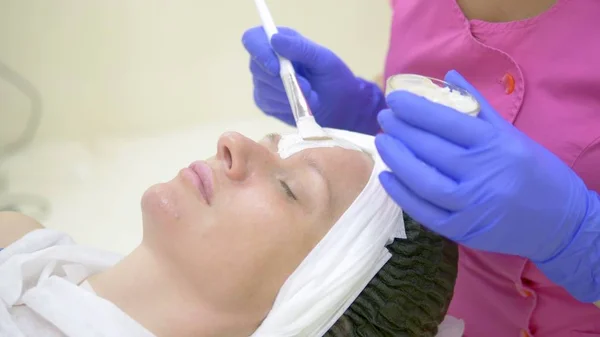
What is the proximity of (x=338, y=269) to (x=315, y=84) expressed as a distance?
0.45 meters

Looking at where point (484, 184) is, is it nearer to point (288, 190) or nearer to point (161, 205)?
point (288, 190)

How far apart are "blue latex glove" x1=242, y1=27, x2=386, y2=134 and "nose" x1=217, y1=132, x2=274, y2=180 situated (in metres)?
0.24

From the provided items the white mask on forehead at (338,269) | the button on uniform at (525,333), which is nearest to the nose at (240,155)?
the white mask on forehead at (338,269)

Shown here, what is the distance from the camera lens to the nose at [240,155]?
0.94m

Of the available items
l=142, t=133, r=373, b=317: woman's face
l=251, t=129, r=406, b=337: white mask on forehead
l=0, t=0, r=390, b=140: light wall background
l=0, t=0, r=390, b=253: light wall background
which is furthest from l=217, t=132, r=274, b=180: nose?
l=0, t=0, r=390, b=140: light wall background

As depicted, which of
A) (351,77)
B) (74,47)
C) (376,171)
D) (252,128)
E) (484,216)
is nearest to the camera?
(484,216)

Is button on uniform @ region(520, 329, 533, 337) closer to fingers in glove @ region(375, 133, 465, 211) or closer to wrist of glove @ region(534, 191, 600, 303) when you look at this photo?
wrist of glove @ region(534, 191, 600, 303)

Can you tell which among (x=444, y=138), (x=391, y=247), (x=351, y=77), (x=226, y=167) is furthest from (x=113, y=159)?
(x=444, y=138)

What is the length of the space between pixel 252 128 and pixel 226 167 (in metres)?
1.22

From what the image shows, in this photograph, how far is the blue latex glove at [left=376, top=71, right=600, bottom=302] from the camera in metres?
0.77

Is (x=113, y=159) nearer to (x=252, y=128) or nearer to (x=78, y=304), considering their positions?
(x=252, y=128)

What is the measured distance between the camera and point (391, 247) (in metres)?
0.97

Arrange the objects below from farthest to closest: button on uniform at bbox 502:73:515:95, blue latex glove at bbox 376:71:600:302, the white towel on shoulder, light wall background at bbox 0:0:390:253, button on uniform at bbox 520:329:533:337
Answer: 1. light wall background at bbox 0:0:390:253
2. button on uniform at bbox 520:329:533:337
3. button on uniform at bbox 502:73:515:95
4. the white towel on shoulder
5. blue latex glove at bbox 376:71:600:302

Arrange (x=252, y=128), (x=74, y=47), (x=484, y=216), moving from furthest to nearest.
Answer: (x=252, y=128) → (x=74, y=47) → (x=484, y=216)
